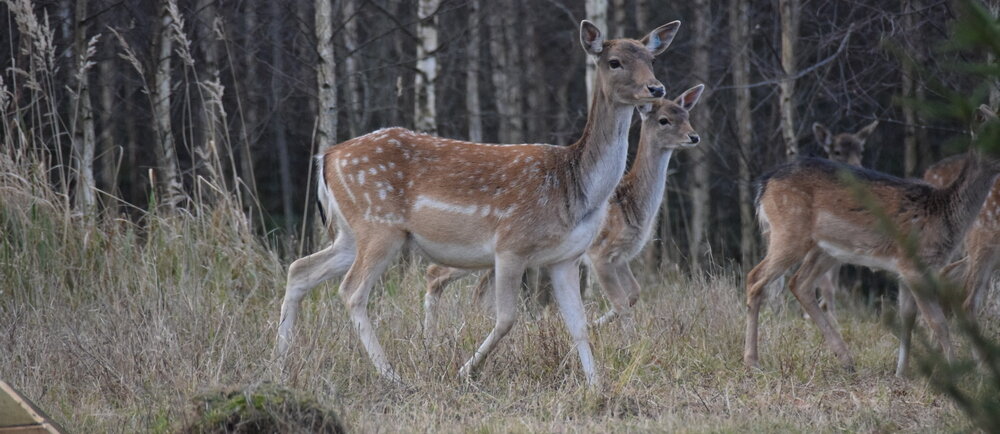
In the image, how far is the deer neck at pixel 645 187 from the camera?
9031 mm

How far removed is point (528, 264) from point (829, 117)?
37.5ft

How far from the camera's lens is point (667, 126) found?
361 inches

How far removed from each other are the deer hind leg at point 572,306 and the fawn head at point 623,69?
105cm

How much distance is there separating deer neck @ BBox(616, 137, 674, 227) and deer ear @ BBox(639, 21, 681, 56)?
1.61 metres

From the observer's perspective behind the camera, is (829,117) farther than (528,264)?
Yes

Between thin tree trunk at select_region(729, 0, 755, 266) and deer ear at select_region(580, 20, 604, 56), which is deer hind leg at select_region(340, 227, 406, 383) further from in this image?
thin tree trunk at select_region(729, 0, 755, 266)

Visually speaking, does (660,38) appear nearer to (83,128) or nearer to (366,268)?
(366,268)

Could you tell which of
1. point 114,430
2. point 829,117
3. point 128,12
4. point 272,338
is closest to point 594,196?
point 272,338

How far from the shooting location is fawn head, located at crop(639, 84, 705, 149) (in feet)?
29.7

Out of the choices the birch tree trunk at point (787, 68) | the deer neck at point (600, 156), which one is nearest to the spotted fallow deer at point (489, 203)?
the deer neck at point (600, 156)

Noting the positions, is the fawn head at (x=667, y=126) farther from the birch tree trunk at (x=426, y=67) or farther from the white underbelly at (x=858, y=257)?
the birch tree trunk at (x=426, y=67)

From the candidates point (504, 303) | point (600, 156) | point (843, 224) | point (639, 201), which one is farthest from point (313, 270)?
point (843, 224)

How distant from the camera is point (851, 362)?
7547 millimetres

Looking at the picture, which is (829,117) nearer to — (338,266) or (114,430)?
(338,266)
